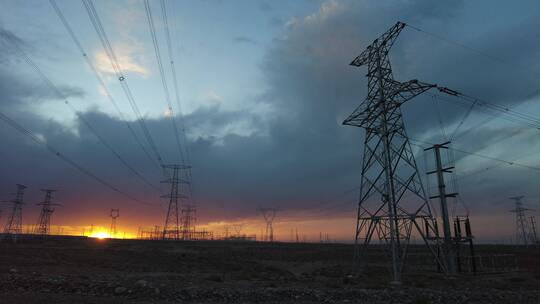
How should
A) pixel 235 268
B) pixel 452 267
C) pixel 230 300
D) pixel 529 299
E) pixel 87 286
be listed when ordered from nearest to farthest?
pixel 230 300 → pixel 87 286 → pixel 529 299 → pixel 452 267 → pixel 235 268

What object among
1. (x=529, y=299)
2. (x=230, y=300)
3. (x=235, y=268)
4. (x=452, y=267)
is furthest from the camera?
(x=235, y=268)

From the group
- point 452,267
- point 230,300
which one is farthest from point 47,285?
point 452,267

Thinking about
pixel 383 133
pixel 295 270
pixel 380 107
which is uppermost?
pixel 380 107

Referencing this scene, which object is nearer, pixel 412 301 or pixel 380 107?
pixel 412 301

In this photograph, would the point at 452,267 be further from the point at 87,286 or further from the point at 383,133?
the point at 87,286

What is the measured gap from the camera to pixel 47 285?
21.2 meters

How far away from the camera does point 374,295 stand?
21.4 meters

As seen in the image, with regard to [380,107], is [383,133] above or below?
below

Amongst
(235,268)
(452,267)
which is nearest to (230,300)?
(452,267)

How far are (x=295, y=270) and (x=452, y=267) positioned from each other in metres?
19.5

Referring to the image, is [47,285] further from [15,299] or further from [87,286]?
[15,299]

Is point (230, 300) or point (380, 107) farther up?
point (380, 107)

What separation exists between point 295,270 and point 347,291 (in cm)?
2530

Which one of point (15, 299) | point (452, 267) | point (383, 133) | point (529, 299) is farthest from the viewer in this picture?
point (452, 267)
